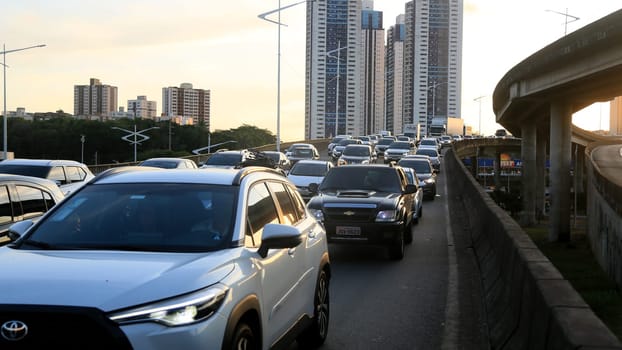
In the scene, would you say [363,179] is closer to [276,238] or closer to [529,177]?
[276,238]

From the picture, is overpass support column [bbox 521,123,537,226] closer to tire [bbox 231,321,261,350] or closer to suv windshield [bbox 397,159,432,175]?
suv windshield [bbox 397,159,432,175]

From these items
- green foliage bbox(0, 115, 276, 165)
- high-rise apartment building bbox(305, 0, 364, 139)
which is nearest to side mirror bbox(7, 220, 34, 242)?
green foliage bbox(0, 115, 276, 165)

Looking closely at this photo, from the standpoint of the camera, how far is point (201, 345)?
3832 mm

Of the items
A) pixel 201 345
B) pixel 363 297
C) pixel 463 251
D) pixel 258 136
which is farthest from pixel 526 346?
pixel 258 136

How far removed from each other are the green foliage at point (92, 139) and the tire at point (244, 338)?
67.6m

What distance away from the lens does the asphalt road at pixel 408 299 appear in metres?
7.34

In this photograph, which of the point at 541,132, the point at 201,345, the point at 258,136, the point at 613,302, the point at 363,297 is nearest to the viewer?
the point at 201,345

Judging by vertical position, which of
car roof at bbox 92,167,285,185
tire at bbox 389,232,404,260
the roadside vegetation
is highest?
car roof at bbox 92,167,285,185

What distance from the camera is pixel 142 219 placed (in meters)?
5.09

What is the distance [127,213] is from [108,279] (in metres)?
1.31

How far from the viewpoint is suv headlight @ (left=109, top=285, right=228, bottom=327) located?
368 cm

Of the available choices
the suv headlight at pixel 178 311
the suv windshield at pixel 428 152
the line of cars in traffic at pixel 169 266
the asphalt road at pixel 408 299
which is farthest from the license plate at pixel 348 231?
the suv windshield at pixel 428 152

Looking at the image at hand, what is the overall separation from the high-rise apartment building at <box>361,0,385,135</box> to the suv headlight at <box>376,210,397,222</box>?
395 ft

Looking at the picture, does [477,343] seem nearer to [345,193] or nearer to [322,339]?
[322,339]
